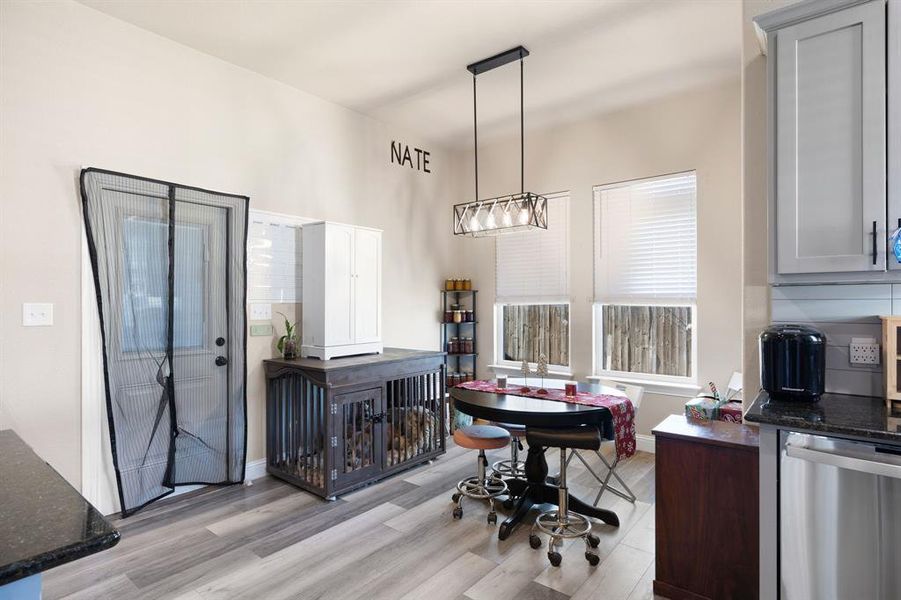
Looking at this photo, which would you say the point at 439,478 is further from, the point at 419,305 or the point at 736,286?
the point at 736,286

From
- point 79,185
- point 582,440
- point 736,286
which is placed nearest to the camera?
point 582,440

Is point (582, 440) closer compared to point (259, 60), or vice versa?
point (582, 440)

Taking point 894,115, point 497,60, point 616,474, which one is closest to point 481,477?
point 616,474

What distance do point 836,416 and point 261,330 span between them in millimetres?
3521

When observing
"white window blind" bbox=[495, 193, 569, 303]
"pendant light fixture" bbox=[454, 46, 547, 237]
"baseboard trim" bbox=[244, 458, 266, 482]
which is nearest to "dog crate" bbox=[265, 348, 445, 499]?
"baseboard trim" bbox=[244, 458, 266, 482]

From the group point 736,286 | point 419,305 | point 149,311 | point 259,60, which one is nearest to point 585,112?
point 736,286

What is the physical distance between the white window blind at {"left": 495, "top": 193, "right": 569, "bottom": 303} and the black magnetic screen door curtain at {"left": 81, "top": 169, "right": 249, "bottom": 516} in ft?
8.70

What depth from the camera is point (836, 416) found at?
5.40 ft

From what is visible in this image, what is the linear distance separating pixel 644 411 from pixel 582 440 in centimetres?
210

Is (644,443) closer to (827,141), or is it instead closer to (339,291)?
(339,291)

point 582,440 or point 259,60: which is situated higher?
point 259,60

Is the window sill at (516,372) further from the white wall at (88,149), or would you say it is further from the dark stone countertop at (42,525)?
the dark stone countertop at (42,525)

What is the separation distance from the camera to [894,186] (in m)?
1.75

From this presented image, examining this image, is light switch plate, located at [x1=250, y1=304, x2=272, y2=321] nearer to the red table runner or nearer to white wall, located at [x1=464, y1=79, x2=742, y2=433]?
the red table runner
